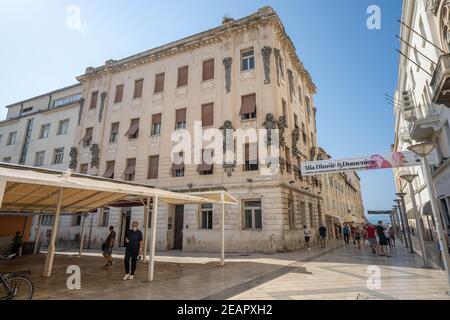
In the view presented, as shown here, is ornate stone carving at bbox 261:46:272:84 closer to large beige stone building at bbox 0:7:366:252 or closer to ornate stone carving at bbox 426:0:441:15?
large beige stone building at bbox 0:7:366:252

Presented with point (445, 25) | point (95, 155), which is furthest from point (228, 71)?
point (95, 155)

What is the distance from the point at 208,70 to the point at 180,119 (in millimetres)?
4892

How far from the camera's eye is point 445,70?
24.4 feet

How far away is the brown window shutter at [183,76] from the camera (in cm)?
2206

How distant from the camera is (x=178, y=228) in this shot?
19.3 meters

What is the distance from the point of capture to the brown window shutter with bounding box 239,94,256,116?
18.3m

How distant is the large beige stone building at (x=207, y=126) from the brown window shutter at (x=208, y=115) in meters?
0.09

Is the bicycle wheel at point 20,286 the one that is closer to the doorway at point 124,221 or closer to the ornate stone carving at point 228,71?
the doorway at point 124,221

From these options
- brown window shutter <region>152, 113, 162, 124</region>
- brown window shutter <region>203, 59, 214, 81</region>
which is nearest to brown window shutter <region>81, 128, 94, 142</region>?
brown window shutter <region>152, 113, 162, 124</region>

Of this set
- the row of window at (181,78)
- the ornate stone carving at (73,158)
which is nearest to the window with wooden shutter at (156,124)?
the row of window at (181,78)

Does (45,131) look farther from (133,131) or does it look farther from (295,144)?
(295,144)

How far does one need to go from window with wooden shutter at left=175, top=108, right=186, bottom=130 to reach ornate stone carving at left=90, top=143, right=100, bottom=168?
857 centimetres

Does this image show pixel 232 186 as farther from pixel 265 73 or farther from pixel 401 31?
pixel 401 31
